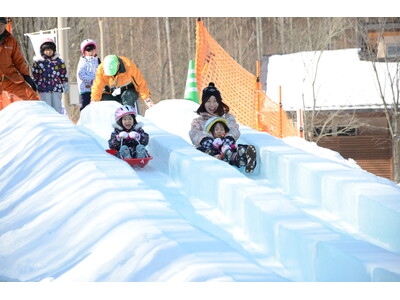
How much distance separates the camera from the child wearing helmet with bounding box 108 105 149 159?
6.76 meters

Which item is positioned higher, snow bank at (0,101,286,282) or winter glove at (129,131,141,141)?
winter glove at (129,131,141,141)

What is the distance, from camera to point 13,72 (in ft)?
27.9

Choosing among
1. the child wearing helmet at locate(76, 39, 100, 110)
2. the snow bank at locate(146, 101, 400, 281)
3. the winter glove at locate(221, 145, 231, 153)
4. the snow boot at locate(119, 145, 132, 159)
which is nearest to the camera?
the snow bank at locate(146, 101, 400, 281)

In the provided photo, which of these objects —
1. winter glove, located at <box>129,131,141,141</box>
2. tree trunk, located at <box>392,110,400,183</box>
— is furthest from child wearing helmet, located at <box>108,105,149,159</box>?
tree trunk, located at <box>392,110,400,183</box>

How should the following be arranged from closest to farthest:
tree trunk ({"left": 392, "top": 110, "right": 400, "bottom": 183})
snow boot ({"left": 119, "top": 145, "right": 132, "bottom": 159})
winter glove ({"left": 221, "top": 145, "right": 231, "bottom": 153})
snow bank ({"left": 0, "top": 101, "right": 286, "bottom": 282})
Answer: snow bank ({"left": 0, "top": 101, "right": 286, "bottom": 282}) → snow boot ({"left": 119, "top": 145, "right": 132, "bottom": 159}) → winter glove ({"left": 221, "top": 145, "right": 231, "bottom": 153}) → tree trunk ({"left": 392, "top": 110, "right": 400, "bottom": 183})

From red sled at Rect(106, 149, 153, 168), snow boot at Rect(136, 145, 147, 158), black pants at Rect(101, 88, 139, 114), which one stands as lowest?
red sled at Rect(106, 149, 153, 168)

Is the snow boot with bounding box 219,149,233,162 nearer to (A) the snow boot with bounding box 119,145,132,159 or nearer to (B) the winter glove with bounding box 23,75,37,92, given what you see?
(A) the snow boot with bounding box 119,145,132,159

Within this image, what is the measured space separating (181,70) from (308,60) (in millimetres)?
3673

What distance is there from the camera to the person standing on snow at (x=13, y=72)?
331 inches

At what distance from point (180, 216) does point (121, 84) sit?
17.2 ft

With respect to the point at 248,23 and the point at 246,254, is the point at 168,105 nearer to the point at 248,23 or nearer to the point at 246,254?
the point at 246,254

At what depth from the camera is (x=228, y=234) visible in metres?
5.11

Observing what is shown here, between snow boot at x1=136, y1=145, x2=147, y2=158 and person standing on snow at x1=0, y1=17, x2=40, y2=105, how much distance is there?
229cm
